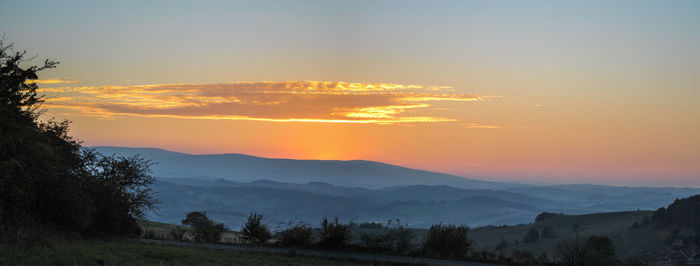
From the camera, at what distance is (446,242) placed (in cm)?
3064

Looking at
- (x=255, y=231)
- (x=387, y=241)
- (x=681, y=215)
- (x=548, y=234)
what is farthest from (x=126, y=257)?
(x=548, y=234)

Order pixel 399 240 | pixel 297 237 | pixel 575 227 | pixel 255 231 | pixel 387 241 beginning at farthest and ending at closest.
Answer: pixel 575 227 < pixel 255 231 < pixel 297 237 < pixel 387 241 < pixel 399 240

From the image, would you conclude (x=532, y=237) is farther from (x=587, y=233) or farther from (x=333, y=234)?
(x=333, y=234)

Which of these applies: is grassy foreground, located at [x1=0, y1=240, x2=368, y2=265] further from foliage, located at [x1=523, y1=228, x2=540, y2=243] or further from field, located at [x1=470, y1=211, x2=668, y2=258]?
foliage, located at [x1=523, y1=228, x2=540, y2=243]

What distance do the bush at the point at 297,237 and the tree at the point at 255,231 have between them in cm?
128

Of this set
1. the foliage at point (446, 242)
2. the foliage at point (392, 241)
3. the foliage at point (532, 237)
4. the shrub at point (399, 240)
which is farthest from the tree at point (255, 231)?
the foliage at point (532, 237)

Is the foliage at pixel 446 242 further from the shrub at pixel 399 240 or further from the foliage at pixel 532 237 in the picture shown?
the foliage at pixel 532 237

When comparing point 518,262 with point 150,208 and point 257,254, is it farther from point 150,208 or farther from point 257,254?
point 150,208

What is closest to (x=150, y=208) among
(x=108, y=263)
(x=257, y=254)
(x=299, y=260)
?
(x=257, y=254)

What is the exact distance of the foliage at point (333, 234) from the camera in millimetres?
30594

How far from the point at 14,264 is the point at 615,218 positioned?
9916cm

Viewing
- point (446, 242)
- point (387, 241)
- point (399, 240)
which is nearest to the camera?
point (399, 240)

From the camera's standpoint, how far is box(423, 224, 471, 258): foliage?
30.2 m

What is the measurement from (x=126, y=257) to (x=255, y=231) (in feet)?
41.2
